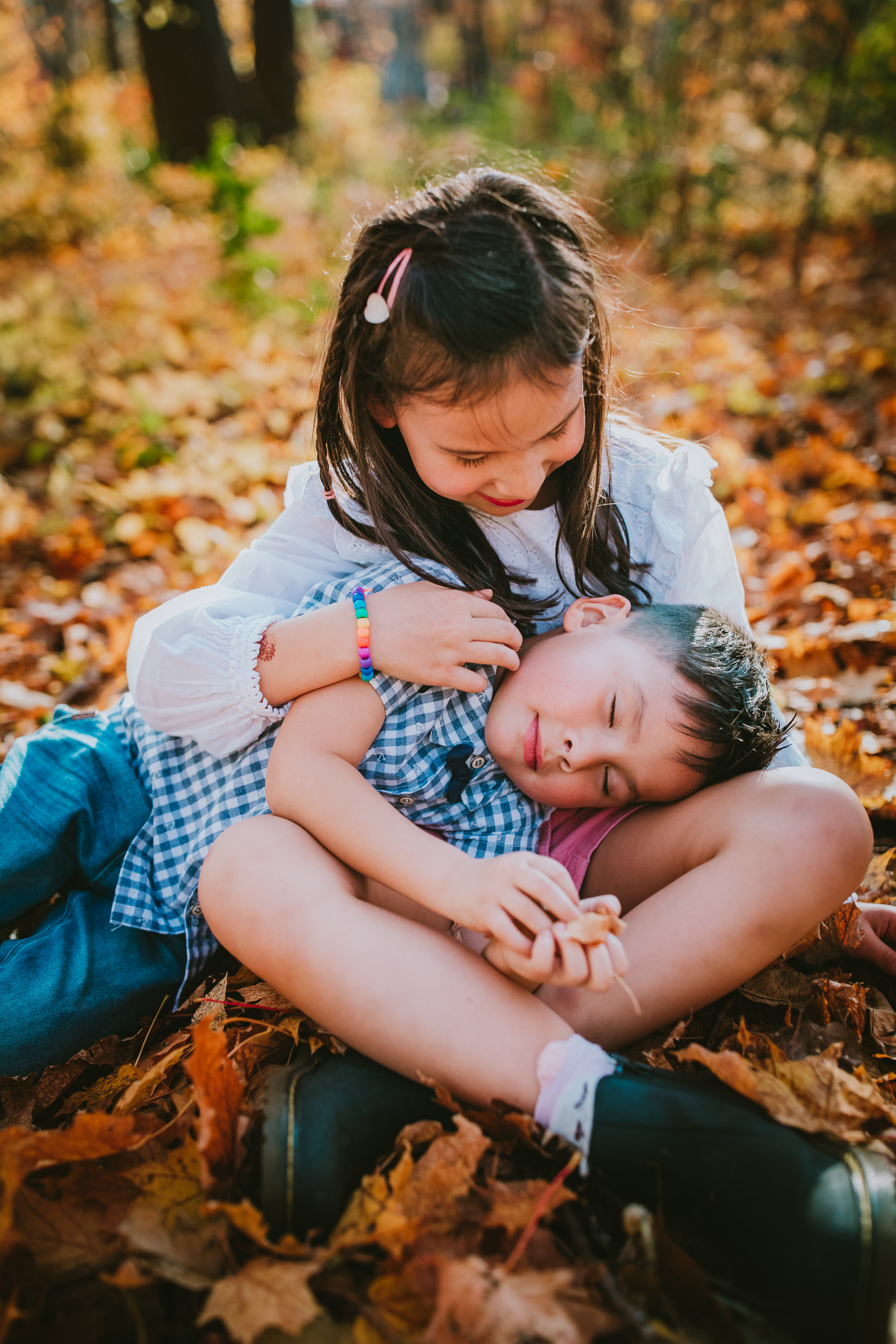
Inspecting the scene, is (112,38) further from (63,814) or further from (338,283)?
(63,814)

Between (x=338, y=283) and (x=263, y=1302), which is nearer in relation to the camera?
(x=263, y=1302)

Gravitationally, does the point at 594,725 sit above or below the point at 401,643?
below

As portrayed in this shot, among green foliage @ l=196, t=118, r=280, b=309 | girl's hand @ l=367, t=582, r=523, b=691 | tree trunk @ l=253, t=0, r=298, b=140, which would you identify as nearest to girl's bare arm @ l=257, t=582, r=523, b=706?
girl's hand @ l=367, t=582, r=523, b=691

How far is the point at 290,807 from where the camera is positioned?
1414mm

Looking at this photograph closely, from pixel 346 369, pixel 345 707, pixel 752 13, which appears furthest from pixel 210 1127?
pixel 752 13

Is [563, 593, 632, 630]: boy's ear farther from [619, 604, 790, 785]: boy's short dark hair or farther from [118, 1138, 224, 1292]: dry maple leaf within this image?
[118, 1138, 224, 1292]: dry maple leaf

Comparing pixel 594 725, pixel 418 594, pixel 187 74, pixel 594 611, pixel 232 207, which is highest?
pixel 187 74

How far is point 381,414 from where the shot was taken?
5.24ft

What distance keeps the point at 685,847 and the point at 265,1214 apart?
0.83m

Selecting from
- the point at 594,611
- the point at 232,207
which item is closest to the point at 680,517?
the point at 594,611

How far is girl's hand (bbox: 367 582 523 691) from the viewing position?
1456 millimetres

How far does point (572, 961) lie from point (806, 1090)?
0.37m

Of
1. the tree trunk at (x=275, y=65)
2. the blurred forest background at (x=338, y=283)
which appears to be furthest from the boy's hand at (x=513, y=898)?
the tree trunk at (x=275, y=65)

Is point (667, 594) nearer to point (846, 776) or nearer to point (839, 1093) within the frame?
point (846, 776)
